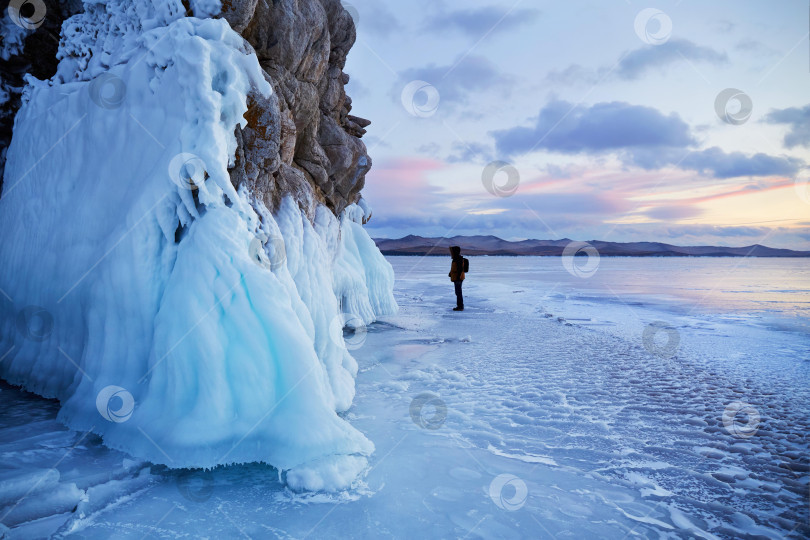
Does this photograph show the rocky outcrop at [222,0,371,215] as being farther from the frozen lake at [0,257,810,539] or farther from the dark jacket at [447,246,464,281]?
the dark jacket at [447,246,464,281]

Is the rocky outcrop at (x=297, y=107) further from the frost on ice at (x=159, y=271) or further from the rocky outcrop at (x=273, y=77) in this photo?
the frost on ice at (x=159, y=271)

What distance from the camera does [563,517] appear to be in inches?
117

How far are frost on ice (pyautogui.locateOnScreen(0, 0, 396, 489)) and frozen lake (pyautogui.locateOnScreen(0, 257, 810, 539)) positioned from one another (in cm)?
28

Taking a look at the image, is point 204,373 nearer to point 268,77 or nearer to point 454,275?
point 268,77

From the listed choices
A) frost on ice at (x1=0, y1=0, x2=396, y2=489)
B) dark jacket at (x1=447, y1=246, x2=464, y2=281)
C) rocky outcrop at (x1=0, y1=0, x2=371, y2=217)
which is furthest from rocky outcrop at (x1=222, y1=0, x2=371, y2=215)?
dark jacket at (x1=447, y1=246, x2=464, y2=281)

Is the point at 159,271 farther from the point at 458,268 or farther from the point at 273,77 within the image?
the point at 458,268

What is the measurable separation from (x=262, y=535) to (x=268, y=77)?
538 cm

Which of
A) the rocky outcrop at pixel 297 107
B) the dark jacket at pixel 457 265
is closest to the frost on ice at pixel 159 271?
the rocky outcrop at pixel 297 107

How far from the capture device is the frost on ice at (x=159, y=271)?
11.5 ft

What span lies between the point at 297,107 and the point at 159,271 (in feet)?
13.7

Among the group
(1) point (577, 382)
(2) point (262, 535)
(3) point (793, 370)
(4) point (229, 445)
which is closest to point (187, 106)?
(4) point (229, 445)

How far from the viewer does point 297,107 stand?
7.05 meters

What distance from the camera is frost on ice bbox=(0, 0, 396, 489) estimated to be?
351 cm

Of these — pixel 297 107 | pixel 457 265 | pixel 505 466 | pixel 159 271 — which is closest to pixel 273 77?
pixel 297 107
